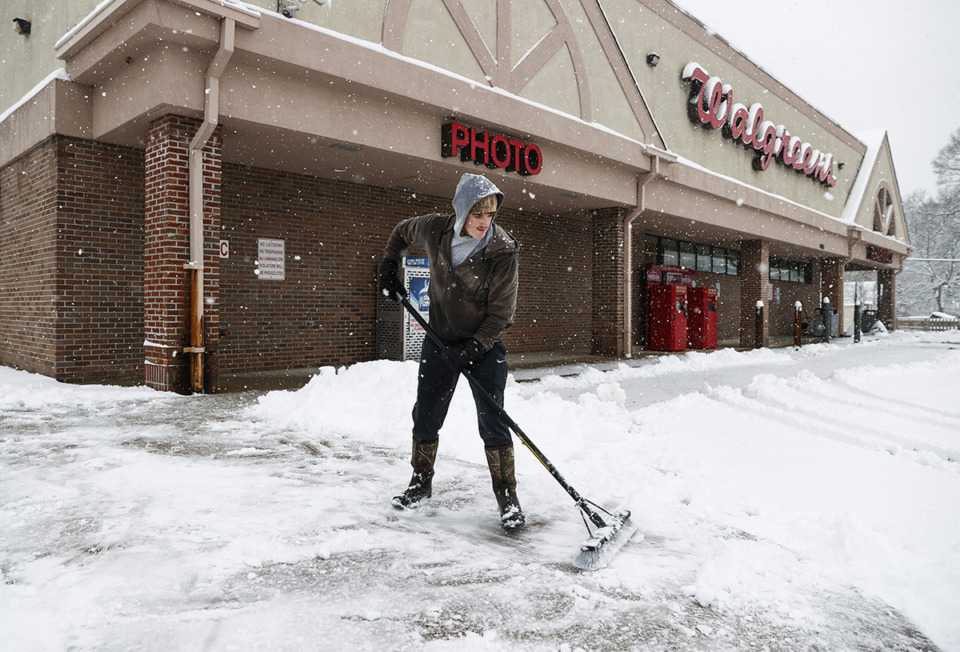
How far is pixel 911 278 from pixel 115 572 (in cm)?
6550

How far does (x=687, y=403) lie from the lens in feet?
25.1

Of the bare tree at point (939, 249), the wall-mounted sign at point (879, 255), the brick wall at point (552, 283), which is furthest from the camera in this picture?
the bare tree at point (939, 249)

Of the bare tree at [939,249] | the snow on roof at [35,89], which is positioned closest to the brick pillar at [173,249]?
the snow on roof at [35,89]

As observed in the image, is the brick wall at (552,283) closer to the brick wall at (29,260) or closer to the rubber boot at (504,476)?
the brick wall at (29,260)

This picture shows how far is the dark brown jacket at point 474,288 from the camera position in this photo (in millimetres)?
A: 3492

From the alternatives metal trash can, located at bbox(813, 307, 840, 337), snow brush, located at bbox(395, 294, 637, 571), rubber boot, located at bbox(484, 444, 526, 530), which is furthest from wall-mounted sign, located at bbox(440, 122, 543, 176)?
metal trash can, located at bbox(813, 307, 840, 337)

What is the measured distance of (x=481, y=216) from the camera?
345 centimetres

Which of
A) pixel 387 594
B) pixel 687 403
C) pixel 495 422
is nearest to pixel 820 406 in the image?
pixel 687 403

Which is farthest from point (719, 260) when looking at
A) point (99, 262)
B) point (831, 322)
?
point (99, 262)

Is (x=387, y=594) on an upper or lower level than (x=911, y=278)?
lower

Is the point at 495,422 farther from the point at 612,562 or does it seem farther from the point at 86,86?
the point at 86,86

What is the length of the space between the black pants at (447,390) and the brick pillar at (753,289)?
58.4 ft

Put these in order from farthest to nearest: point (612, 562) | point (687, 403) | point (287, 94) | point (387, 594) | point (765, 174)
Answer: point (765, 174) < point (287, 94) < point (687, 403) < point (612, 562) < point (387, 594)

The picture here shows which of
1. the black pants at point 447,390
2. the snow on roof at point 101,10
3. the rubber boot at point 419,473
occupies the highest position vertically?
the snow on roof at point 101,10
